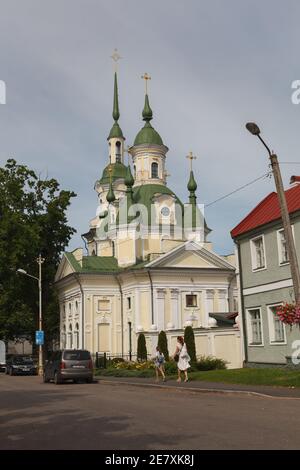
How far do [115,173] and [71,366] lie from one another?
46493 mm

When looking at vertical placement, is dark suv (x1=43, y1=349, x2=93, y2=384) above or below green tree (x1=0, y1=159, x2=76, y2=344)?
below

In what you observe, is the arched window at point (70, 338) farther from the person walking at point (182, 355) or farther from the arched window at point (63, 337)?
the person walking at point (182, 355)

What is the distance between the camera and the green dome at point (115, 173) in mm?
71375

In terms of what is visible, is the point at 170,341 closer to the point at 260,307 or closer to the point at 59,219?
the point at 260,307

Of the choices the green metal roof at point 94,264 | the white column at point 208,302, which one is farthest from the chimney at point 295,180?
the green metal roof at point 94,264

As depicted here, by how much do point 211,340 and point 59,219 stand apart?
78.2 ft

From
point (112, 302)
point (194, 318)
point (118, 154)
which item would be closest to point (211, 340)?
point (194, 318)

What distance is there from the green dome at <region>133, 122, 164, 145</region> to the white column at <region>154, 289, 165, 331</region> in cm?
1920

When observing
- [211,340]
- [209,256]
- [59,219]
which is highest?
[59,219]

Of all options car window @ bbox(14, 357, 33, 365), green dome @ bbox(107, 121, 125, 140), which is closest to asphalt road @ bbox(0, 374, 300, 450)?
car window @ bbox(14, 357, 33, 365)

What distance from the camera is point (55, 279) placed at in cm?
5594

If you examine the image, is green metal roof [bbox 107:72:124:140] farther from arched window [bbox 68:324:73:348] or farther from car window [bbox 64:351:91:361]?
car window [bbox 64:351:91:361]

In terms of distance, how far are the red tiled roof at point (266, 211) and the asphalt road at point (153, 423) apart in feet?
35.7

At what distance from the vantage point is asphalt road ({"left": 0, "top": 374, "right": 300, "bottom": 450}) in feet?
28.6
